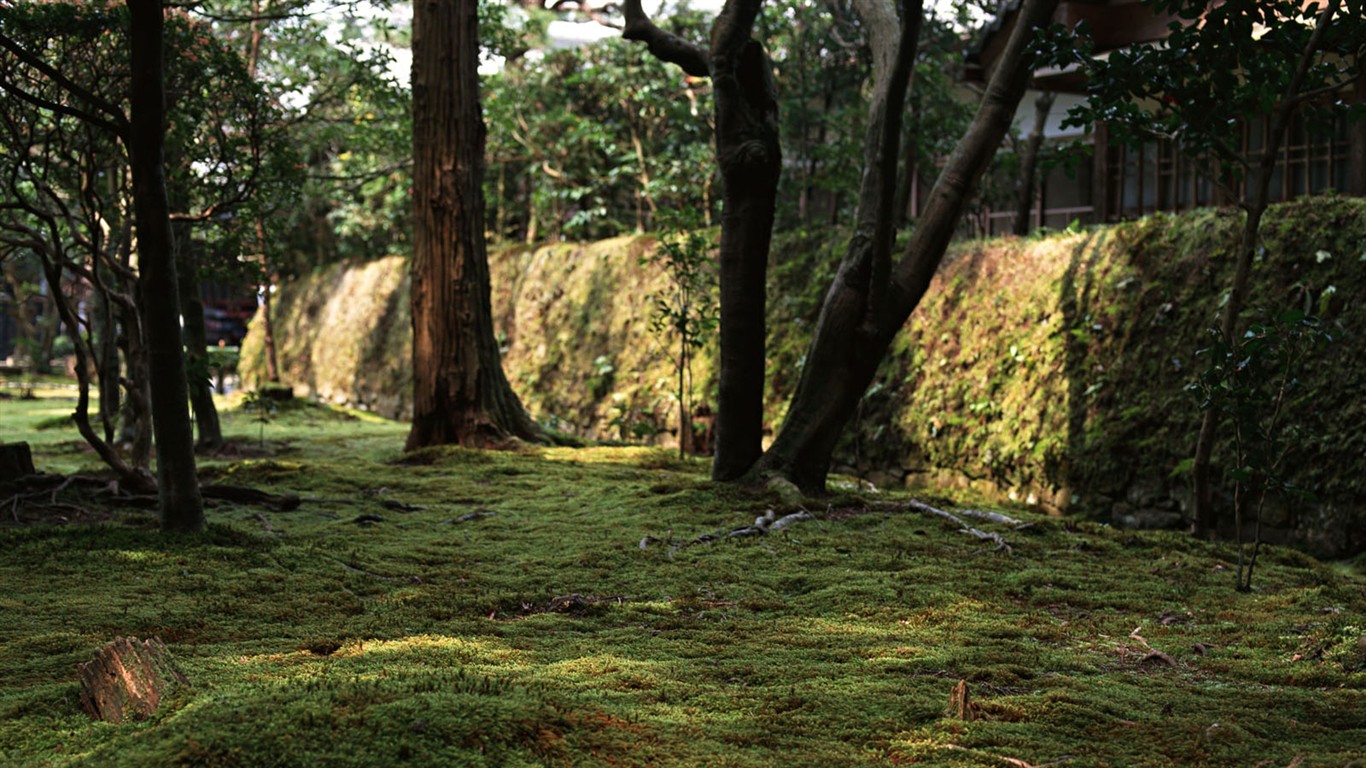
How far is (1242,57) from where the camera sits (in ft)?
19.1

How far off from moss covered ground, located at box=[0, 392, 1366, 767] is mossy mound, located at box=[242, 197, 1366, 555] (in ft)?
3.52

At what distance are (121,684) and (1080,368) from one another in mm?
7240

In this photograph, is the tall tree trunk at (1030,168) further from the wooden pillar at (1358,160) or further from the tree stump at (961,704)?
the tree stump at (961,704)

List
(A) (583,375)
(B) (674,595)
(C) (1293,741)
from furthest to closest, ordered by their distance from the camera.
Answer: (A) (583,375), (B) (674,595), (C) (1293,741)

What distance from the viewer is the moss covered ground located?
262 cm

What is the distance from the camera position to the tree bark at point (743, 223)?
746 centimetres

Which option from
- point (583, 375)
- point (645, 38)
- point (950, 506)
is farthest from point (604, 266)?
point (950, 506)

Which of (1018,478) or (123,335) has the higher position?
(123,335)

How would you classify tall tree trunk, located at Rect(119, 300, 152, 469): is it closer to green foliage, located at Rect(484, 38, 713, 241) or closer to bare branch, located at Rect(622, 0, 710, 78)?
bare branch, located at Rect(622, 0, 710, 78)

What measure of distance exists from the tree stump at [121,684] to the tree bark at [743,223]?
16.6 ft

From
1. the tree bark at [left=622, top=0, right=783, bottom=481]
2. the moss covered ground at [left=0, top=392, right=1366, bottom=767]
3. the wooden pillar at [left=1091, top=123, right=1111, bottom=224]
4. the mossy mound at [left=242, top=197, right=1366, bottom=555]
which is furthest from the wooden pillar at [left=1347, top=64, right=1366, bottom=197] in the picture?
the tree bark at [left=622, top=0, right=783, bottom=481]

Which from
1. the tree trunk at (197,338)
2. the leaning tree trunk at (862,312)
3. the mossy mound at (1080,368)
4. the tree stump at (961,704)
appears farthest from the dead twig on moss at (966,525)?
the tree trunk at (197,338)

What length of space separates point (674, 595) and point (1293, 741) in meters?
2.47

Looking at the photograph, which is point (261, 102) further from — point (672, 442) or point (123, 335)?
point (672, 442)
